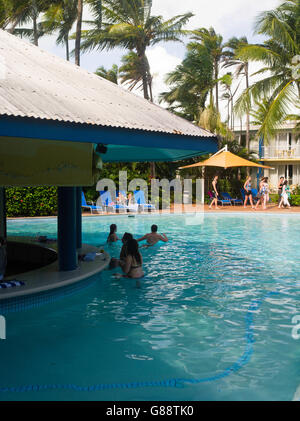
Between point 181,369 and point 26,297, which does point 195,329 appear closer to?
point 181,369

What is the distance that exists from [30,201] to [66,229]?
11.2 meters

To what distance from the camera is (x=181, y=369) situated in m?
4.33

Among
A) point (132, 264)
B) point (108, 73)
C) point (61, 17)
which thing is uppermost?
point (108, 73)

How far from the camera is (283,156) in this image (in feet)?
115

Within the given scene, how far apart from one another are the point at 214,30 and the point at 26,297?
128ft

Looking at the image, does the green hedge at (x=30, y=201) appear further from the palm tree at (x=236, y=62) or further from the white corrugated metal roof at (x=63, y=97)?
the palm tree at (x=236, y=62)

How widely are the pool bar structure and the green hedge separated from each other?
32.5ft

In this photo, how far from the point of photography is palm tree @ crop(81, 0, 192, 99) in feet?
81.0

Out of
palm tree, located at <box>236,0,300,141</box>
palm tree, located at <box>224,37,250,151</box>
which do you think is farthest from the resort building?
palm tree, located at <box>236,0,300,141</box>

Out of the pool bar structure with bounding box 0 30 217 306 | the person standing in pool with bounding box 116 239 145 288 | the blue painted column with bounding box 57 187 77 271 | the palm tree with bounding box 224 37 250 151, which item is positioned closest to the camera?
the pool bar structure with bounding box 0 30 217 306

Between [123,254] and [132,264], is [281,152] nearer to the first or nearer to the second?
[123,254]

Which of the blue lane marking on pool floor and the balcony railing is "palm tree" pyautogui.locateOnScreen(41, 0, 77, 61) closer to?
the balcony railing

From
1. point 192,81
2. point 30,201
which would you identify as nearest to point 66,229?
point 30,201
